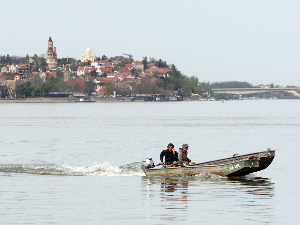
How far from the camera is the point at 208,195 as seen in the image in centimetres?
2338

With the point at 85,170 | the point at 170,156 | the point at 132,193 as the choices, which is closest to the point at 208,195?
the point at 132,193

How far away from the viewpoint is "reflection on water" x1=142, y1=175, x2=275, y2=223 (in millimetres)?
19781

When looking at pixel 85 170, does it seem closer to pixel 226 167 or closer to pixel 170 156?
pixel 170 156

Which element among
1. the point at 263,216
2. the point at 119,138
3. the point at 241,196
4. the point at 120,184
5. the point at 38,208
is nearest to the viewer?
the point at 263,216

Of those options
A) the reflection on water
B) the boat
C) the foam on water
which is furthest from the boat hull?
the foam on water

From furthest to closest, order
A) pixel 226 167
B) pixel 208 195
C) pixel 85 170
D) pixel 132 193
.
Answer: pixel 85 170
pixel 226 167
pixel 132 193
pixel 208 195

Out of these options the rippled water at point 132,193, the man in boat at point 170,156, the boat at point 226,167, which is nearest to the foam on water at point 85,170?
the rippled water at point 132,193

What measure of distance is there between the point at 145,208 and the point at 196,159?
69.7ft

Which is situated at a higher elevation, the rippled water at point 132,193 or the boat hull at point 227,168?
the boat hull at point 227,168

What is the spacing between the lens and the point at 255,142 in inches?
2221

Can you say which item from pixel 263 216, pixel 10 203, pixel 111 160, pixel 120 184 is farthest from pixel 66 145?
pixel 263 216

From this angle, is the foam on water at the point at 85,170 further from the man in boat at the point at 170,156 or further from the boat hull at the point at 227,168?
the boat hull at the point at 227,168

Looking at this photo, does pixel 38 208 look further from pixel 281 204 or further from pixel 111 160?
pixel 111 160

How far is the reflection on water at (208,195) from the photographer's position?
19.8 meters
